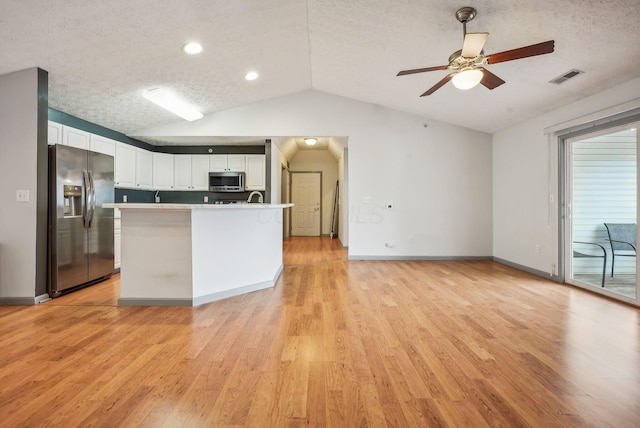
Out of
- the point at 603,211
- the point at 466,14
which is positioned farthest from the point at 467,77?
the point at 603,211

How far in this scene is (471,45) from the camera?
8.20ft

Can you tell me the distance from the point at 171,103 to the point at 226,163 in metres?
2.04

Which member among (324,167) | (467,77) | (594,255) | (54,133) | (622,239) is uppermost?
(324,167)

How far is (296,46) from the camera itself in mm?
4039

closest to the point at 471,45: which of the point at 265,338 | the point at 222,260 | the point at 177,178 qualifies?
the point at 265,338

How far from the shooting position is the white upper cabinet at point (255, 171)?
21.7 feet

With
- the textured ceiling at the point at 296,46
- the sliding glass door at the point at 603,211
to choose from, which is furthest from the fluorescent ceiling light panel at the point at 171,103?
the sliding glass door at the point at 603,211

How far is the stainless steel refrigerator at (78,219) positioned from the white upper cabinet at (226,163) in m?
2.26

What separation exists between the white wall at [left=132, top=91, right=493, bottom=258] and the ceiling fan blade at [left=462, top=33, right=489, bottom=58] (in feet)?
10.9

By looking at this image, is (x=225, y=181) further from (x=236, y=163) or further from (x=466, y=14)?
(x=466, y=14)

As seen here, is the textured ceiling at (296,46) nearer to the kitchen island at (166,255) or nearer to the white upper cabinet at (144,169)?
the white upper cabinet at (144,169)

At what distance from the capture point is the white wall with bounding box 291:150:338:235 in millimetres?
9797

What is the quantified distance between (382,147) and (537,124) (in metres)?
2.42

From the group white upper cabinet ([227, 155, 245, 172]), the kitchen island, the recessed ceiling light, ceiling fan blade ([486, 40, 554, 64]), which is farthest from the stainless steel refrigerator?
ceiling fan blade ([486, 40, 554, 64])
